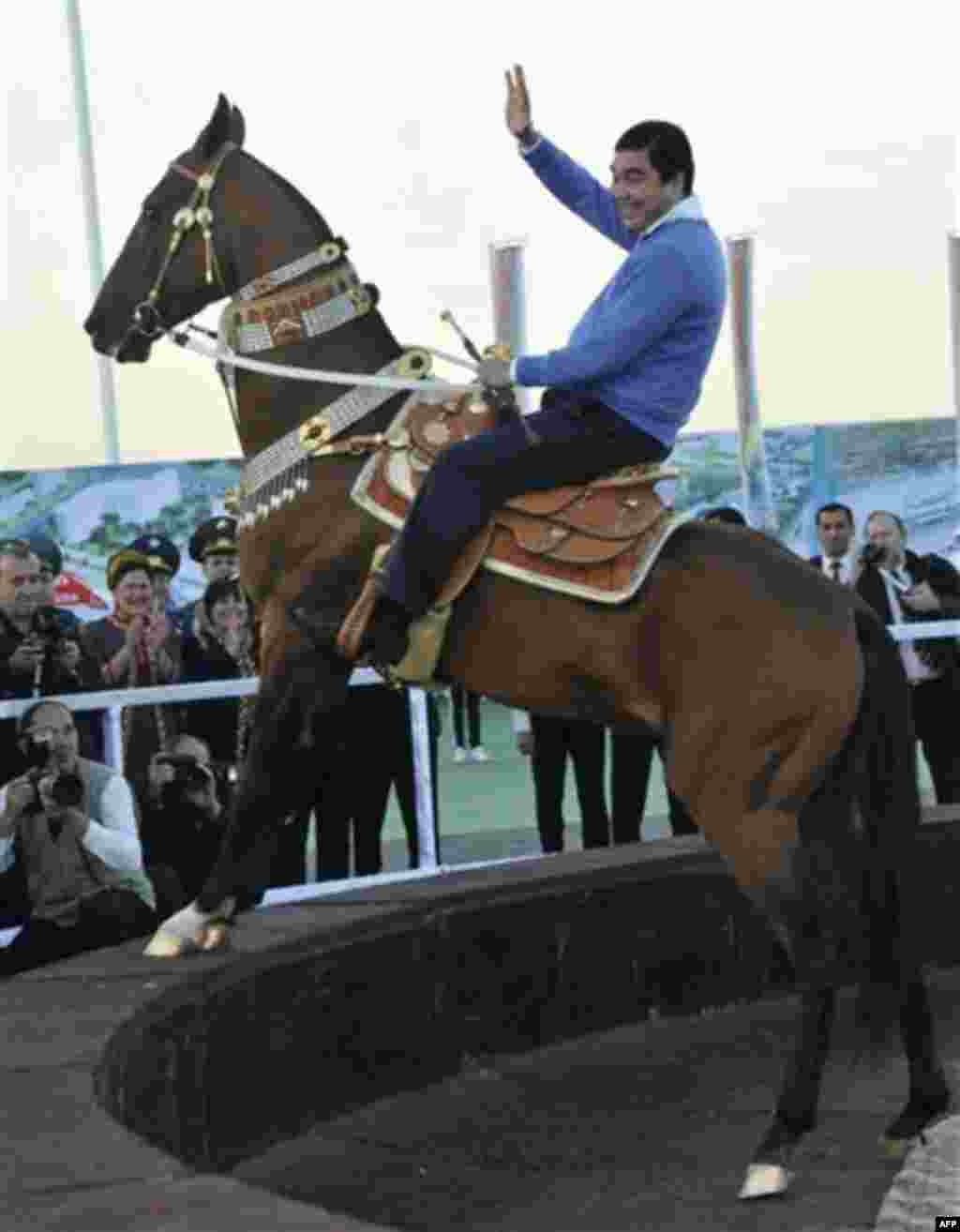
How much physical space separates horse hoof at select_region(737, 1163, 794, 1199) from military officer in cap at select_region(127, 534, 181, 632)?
4552 millimetres

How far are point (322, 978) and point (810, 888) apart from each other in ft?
4.60

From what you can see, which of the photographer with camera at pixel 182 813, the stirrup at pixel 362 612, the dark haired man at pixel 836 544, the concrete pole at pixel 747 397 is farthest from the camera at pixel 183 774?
the concrete pole at pixel 747 397

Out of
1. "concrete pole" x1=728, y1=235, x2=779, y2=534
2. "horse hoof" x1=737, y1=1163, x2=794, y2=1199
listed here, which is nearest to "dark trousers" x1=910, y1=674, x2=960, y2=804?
"concrete pole" x1=728, y1=235, x2=779, y2=534

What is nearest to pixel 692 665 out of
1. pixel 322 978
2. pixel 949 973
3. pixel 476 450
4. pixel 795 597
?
pixel 795 597

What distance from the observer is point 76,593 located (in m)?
14.7

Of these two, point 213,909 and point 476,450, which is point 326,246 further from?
point 213,909

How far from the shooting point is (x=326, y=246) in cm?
761

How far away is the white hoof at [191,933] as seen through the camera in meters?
7.15

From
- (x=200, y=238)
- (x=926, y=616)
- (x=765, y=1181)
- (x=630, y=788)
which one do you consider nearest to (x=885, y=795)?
(x=765, y=1181)

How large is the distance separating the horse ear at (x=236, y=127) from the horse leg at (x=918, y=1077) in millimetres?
3137

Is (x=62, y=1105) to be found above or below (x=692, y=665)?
below

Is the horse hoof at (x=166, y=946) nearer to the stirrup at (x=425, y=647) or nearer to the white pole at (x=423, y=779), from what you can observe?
the stirrup at (x=425, y=647)

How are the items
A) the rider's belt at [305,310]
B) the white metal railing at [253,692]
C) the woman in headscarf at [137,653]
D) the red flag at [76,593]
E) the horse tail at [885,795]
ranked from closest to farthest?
the horse tail at [885,795]
the rider's belt at [305,310]
the white metal railing at [253,692]
the woman in headscarf at [137,653]
the red flag at [76,593]

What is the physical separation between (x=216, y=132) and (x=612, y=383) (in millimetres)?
1619
